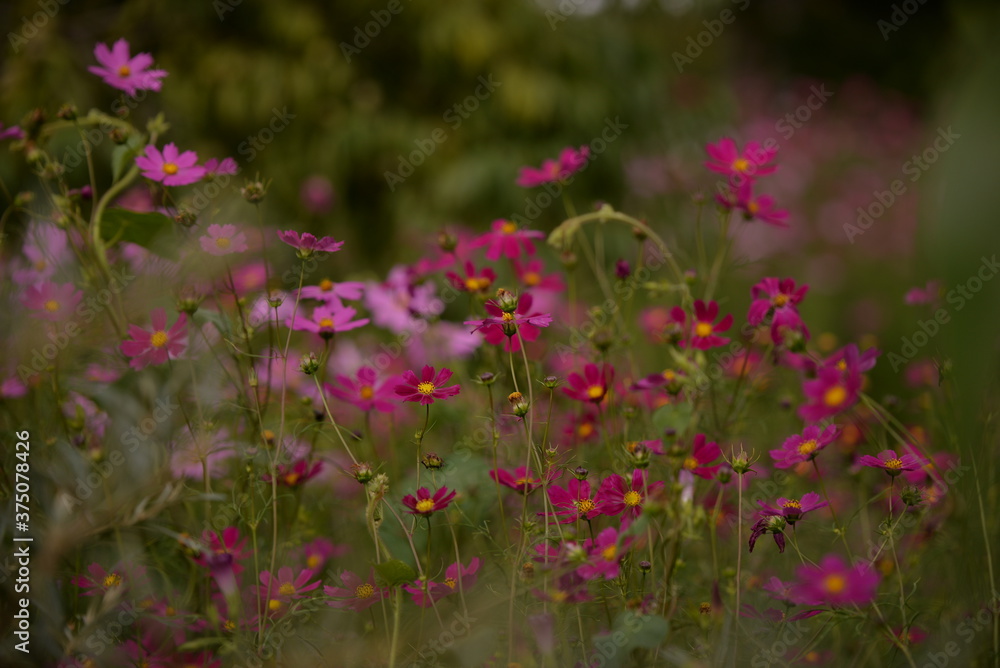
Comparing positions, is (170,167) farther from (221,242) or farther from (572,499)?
(572,499)

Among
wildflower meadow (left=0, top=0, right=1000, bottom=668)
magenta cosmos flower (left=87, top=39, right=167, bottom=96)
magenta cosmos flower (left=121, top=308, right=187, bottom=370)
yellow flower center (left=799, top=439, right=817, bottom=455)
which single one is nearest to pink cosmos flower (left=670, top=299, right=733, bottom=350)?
wildflower meadow (left=0, top=0, right=1000, bottom=668)

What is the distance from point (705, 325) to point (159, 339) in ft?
1.60

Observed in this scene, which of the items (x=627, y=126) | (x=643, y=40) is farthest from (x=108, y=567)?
(x=643, y=40)

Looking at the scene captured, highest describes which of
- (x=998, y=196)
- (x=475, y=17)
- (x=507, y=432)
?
(x=998, y=196)

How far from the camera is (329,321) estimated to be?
2.18ft

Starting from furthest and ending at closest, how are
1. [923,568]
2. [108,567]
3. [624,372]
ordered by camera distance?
[624,372]
[923,568]
[108,567]

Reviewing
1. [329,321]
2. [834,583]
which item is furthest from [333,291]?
[834,583]

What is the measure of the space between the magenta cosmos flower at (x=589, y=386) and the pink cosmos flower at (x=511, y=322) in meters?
0.06

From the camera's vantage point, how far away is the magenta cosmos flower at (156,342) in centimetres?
64

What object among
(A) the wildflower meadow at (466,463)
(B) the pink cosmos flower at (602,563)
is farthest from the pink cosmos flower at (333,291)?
(B) the pink cosmos flower at (602,563)

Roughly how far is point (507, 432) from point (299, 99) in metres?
1.83

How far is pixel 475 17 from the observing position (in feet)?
7.47

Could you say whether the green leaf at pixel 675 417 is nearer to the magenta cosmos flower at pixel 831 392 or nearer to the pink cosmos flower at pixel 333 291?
the magenta cosmos flower at pixel 831 392

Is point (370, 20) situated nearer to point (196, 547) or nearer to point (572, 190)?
point (572, 190)
